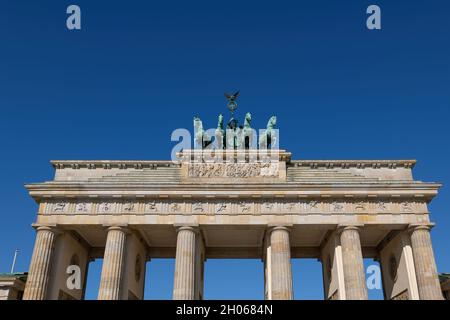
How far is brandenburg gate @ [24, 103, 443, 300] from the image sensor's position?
98.2 ft

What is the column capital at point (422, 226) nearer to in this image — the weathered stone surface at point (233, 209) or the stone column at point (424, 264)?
the stone column at point (424, 264)

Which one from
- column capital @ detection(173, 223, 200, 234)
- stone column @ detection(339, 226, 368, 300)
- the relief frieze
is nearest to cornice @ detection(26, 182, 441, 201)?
the relief frieze

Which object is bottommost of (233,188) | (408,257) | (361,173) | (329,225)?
(408,257)

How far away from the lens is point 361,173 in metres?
34.0

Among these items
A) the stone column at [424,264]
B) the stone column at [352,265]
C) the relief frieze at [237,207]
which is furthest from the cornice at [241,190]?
the stone column at [352,265]

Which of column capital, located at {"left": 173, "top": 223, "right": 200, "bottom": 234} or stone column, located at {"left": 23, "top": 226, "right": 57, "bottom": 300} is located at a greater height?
column capital, located at {"left": 173, "top": 223, "right": 200, "bottom": 234}

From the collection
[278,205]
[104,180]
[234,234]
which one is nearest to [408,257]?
[278,205]

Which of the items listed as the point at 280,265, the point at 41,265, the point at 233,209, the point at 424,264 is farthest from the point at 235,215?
the point at 41,265

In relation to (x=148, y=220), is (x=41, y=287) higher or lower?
lower

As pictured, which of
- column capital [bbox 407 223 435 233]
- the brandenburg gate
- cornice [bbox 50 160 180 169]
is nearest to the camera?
the brandenburg gate

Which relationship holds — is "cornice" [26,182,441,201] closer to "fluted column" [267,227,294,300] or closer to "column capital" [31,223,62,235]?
"column capital" [31,223,62,235]
